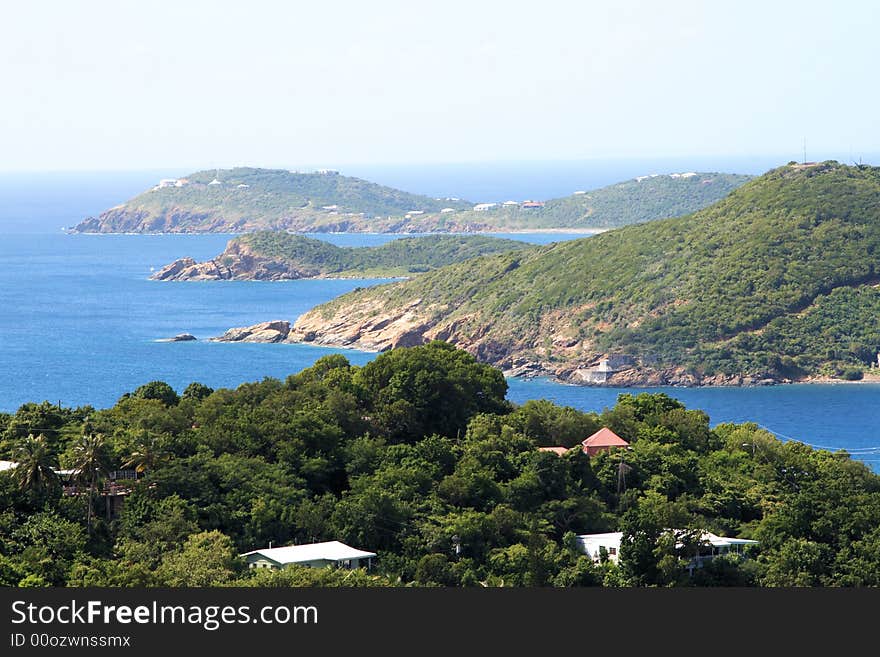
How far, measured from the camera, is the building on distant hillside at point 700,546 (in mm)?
48812

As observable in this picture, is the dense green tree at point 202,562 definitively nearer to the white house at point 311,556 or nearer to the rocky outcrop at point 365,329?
the white house at point 311,556

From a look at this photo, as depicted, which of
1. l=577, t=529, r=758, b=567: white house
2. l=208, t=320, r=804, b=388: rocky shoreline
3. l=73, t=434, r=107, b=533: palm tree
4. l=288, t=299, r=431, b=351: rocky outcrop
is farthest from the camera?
l=288, t=299, r=431, b=351: rocky outcrop

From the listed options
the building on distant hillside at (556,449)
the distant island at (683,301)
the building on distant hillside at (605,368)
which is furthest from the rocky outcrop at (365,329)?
the building on distant hillside at (556,449)

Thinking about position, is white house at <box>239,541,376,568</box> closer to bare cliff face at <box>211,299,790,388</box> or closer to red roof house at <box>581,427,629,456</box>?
red roof house at <box>581,427,629,456</box>

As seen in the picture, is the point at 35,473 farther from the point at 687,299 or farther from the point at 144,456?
the point at 687,299

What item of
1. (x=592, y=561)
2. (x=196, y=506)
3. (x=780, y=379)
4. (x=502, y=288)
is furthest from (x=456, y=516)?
(x=502, y=288)

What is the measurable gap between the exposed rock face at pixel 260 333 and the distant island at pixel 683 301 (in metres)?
1.64

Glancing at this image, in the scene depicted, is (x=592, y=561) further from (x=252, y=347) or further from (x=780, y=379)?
(x=252, y=347)

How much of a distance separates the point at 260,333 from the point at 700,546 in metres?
94.2

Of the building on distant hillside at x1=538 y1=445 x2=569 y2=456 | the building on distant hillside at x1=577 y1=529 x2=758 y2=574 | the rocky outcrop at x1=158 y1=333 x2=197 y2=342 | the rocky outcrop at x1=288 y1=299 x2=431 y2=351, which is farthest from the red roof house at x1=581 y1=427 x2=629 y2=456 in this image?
the rocky outcrop at x1=158 y1=333 x2=197 y2=342

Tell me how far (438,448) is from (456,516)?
5799mm

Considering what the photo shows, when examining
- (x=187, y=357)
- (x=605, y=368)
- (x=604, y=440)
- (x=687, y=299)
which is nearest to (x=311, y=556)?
(x=604, y=440)

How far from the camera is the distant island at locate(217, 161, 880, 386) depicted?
12050 centimetres

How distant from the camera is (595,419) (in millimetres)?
63312
